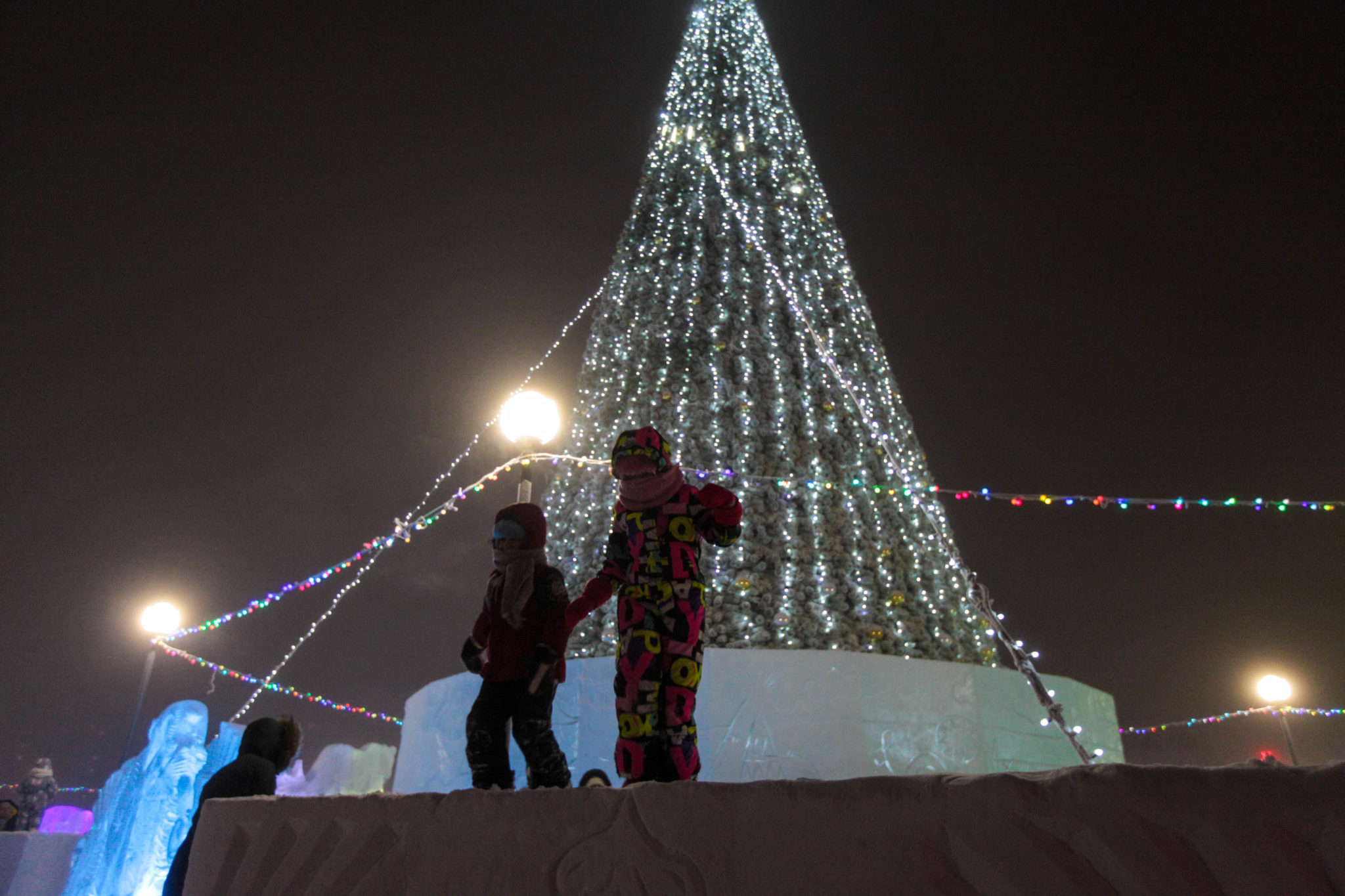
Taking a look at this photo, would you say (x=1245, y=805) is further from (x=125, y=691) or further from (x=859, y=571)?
(x=125, y=691)

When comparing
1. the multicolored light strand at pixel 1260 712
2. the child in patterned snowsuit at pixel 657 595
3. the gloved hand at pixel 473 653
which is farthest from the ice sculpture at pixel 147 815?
the multicolored light strand at pixel 1260 712

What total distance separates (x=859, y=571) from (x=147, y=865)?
15.9 ft

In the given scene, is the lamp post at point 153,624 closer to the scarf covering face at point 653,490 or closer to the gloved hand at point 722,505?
the scarf covering face at point 653,490

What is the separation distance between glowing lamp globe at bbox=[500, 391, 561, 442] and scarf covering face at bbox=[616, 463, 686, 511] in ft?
5.45

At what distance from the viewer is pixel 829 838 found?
1.11m

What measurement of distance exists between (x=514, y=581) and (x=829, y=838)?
189 cm

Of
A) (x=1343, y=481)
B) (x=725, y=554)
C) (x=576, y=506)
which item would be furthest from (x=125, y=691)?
(x=1343, y=481)

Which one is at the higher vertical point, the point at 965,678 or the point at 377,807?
the point at 965,678

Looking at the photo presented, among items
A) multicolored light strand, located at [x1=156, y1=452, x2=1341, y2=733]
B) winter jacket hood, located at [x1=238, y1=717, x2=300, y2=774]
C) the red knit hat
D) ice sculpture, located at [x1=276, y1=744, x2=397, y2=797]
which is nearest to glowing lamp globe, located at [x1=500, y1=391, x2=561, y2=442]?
multicolored light strand, located at [x1=156, y1=452, x2=1341, y2=733]

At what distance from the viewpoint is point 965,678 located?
400 cm

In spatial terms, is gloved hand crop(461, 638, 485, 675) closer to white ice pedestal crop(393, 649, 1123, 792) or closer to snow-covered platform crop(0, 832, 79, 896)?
white ice pedestal crop(393, 649, 1123, 792)

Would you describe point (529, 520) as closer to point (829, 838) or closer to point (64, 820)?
point (829, 838)

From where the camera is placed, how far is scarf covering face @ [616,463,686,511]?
266 centimetres

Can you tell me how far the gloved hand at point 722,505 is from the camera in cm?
262
